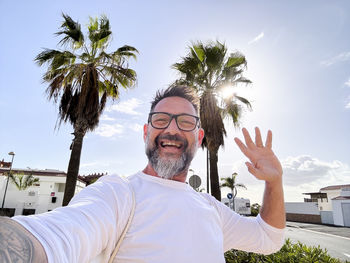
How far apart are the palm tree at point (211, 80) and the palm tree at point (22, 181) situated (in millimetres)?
32531

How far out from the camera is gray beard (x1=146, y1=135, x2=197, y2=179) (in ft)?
5.50

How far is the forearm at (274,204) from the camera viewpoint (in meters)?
1.85

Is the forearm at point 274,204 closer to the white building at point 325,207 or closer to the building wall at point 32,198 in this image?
the white building at point 325,207

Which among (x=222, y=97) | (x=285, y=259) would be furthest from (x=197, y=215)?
(x=222, y=97)

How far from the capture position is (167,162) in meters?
1.77

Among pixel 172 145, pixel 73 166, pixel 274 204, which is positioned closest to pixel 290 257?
pixel 274 204

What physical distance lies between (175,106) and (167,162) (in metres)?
0.57

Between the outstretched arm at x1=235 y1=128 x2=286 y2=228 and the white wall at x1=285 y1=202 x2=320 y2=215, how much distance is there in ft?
121

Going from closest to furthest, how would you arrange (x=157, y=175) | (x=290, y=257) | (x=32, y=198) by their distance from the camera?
(x=157, y=175) < (x=290, y=257) < (x=32, y=198)

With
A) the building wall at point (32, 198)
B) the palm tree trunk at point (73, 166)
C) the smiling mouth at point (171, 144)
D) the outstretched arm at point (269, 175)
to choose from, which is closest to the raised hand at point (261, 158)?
the outstretched arm at point (269, 175)

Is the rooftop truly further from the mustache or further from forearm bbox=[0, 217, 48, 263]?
forearm bbox=[0, 217, 48, 263]

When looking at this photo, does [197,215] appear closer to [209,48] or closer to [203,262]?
[203,262]

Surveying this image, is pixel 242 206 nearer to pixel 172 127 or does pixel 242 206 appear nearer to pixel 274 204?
pixel 274 204

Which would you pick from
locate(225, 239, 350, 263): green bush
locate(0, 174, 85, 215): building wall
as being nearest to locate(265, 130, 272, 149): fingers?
locate(225, 239, 350, 263): green bush
